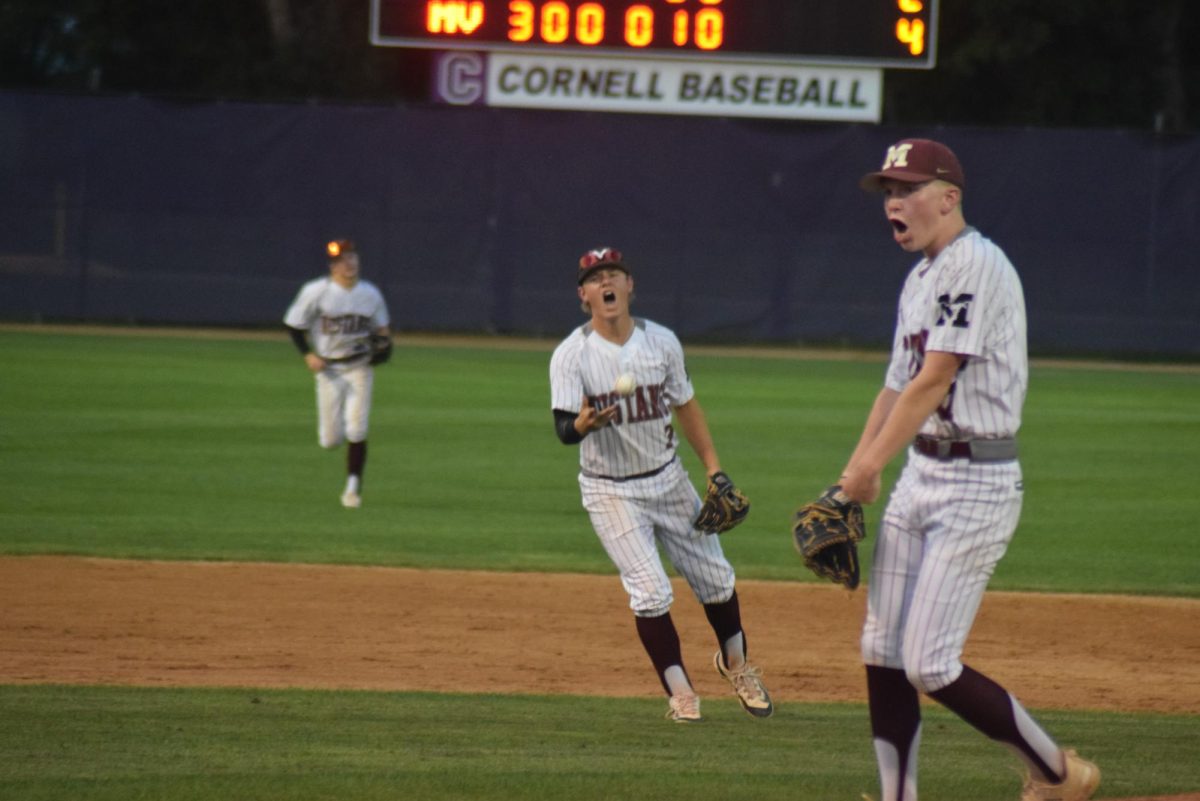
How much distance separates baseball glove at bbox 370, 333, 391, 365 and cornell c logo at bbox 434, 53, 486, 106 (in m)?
11.8

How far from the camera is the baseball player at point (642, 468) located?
6355mm

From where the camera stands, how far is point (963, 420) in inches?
173

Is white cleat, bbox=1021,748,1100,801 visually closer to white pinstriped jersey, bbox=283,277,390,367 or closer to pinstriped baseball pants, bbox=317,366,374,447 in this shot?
pinstriped baseball pants, bbox=317,366,374,447

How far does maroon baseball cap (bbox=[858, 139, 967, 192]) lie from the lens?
14.7 feet

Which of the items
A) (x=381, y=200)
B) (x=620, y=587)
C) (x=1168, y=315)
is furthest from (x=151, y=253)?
(x=620, y=587)

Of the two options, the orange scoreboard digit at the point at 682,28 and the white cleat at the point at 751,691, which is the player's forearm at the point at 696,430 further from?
the orange scoreboard digit at the point at 682,28

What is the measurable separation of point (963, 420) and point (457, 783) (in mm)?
1793

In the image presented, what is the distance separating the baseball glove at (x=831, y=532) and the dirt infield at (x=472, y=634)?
2646 mm

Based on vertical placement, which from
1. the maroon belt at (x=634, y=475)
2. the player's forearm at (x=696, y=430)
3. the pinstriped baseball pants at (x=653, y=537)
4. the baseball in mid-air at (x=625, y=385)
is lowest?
the pinstriped baseball pants at (x=653, y=537)

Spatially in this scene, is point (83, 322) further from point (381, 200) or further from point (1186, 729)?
point (1186, 729)

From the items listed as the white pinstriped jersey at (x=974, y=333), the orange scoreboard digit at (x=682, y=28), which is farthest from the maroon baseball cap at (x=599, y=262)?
the orange scoreboard digit at (x=682, y=28)

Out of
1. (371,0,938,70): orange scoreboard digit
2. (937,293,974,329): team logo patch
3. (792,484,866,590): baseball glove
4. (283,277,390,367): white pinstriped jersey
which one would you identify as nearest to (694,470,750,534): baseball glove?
(792,484,866,590): baseball glove

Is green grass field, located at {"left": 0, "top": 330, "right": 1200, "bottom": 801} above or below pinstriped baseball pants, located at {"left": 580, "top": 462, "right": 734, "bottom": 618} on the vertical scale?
below

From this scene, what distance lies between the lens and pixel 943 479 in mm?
4422
